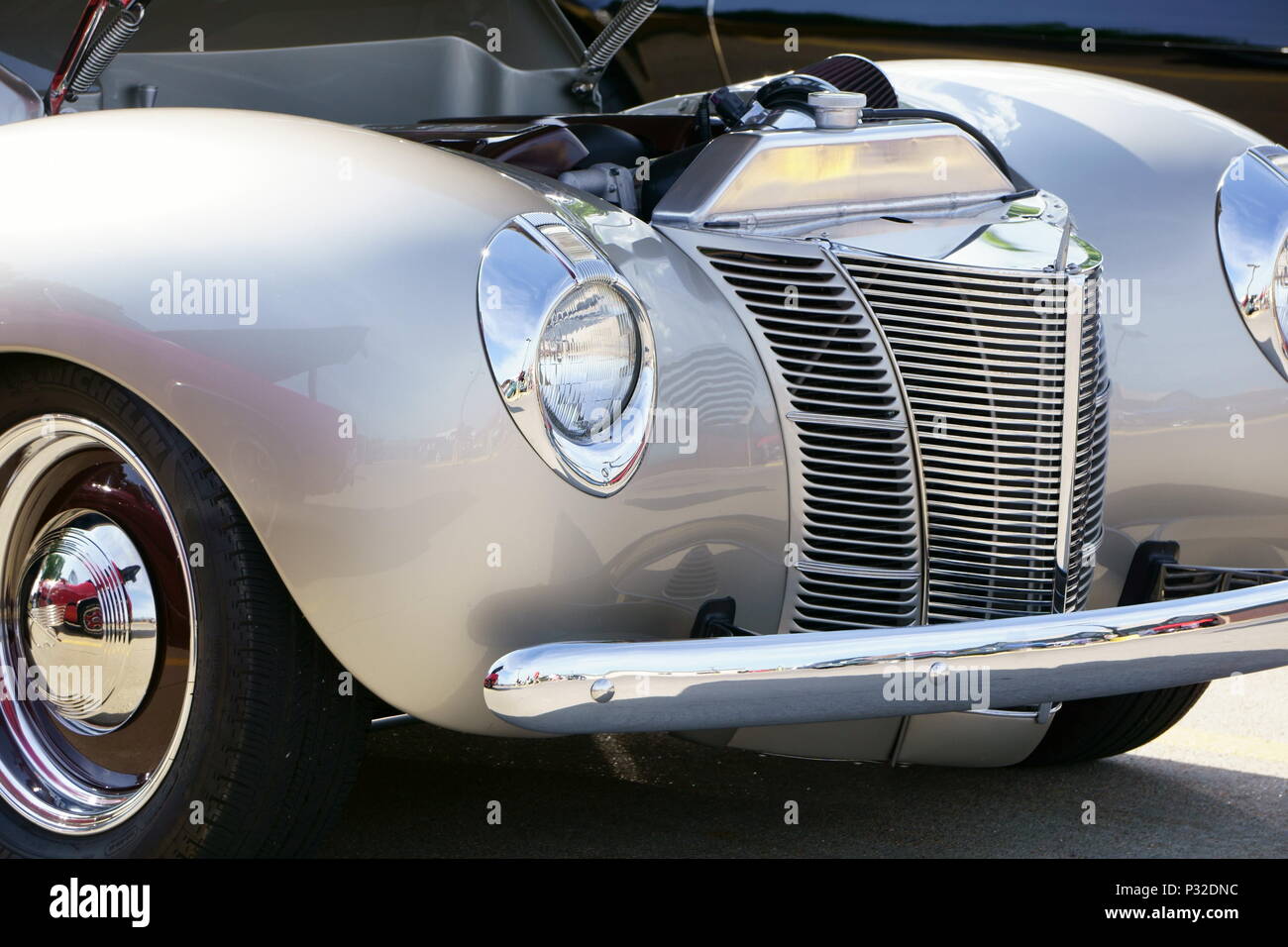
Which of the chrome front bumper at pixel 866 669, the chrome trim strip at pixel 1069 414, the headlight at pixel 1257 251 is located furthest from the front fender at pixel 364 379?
the headlight at pixel 1257 251

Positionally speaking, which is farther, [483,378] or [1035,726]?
[1035,726]

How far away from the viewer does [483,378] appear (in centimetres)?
192

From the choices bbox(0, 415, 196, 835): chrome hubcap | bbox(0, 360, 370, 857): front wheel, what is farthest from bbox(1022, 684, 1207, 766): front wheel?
bbox(0, 415, 196, 835): chrome hubcap

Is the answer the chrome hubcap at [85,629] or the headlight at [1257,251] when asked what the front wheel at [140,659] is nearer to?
the chrome hubcap at [85,629]

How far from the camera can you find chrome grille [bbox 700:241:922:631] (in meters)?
2.23

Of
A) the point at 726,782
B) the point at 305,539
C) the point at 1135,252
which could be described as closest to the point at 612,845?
the point at 726,782

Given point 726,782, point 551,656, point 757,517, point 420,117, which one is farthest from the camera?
point 420,117

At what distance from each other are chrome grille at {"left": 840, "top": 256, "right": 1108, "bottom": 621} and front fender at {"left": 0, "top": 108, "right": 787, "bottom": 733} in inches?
12.6

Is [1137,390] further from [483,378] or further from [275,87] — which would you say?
Answer: [275,87]

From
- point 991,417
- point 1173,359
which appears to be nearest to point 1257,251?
point 1173,359

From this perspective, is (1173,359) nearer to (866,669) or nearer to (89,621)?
(866,669)

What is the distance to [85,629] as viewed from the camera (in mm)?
2184

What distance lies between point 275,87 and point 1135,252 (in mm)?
1799

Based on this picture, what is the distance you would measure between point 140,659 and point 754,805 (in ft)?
3.90
